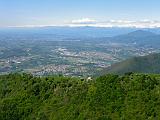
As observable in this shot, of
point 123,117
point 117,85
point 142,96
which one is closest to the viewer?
point 123,117

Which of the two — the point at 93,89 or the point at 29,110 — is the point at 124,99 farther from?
the point at 29,110

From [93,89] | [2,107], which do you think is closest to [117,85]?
[93,89]

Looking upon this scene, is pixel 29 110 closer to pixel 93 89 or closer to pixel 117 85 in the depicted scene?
pixel 93 89

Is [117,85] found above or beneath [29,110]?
above

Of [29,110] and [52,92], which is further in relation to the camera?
[52,92]

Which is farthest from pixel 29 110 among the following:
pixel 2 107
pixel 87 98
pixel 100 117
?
pixel 100 117

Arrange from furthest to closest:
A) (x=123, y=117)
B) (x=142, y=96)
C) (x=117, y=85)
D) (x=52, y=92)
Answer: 1. (x=52, y=92)
2. (x=117, y=85)
3. (x=142, y=96)
4. (x=123, y=117)
